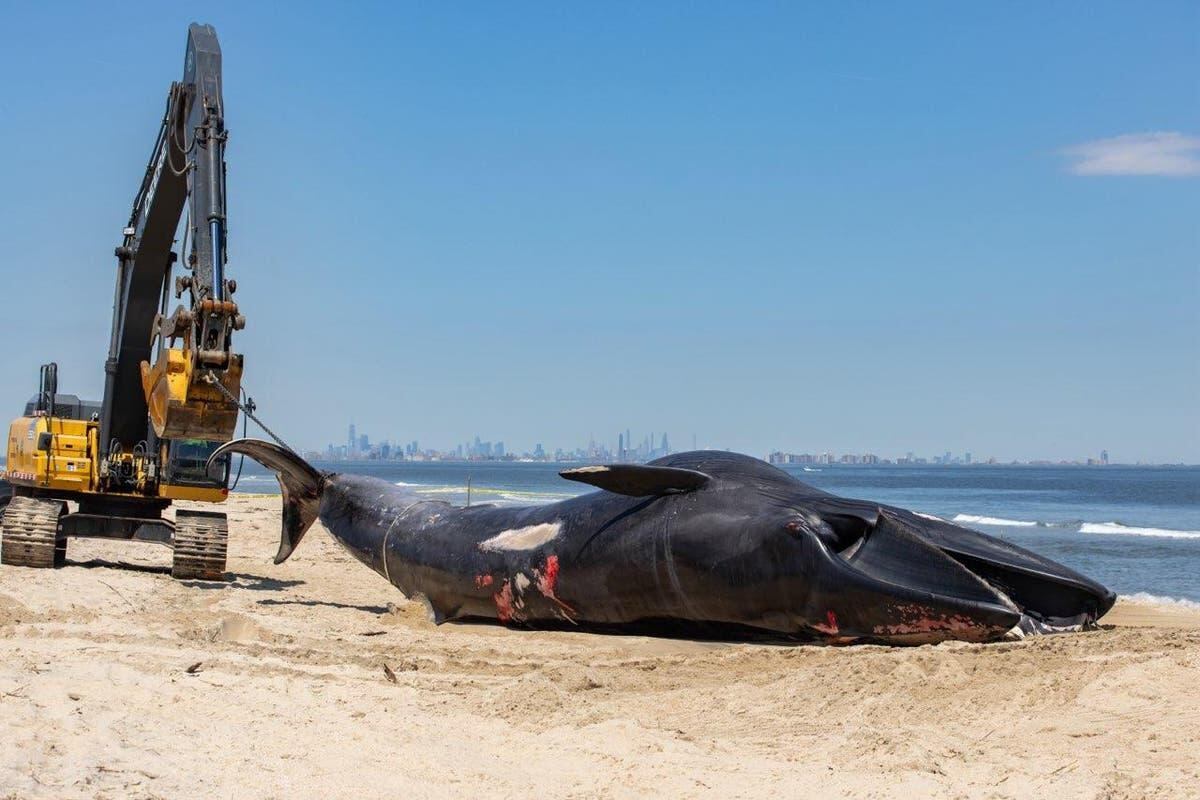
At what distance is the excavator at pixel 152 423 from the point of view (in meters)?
12.2

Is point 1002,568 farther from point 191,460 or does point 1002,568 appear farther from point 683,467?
point 191,460

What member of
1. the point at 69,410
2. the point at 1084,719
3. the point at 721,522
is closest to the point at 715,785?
the point at 1084,719

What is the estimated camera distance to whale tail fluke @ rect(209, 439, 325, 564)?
12.9 m

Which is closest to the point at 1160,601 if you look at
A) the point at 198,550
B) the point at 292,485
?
the point at 292,485

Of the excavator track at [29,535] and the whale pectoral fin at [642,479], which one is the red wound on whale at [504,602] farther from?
the excavator track at [29,535]

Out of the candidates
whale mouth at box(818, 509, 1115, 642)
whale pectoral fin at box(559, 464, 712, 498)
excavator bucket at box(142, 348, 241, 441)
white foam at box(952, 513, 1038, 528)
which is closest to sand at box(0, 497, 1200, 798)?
whale mouth at box(818, 509, 1115, 642)

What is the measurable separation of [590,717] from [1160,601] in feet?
36.8

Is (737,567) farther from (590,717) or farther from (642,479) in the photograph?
(590,717)

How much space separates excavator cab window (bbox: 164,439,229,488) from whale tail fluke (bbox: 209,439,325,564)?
3.66 ft

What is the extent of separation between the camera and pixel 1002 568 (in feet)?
26.1

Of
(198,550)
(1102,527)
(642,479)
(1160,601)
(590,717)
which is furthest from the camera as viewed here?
(1102,527)

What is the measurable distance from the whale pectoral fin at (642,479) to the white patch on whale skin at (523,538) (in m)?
1.00

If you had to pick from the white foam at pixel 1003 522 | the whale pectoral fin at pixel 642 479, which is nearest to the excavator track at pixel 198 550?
the whale pectoral fin at pixel 642 479

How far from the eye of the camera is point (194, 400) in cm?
1182
